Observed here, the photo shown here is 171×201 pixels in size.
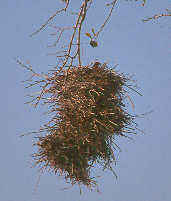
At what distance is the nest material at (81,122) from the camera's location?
1430mm

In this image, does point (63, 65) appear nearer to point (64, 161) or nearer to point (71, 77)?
point (71, 77)

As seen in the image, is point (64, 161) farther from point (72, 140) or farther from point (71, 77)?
point (71, 77)

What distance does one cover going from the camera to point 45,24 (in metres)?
1.54

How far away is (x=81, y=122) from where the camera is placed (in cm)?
145

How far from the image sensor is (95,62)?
5.42 ft

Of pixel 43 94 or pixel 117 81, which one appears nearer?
pixel 43 94

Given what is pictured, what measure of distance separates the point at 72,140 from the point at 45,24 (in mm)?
445

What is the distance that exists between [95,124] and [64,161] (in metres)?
0.17

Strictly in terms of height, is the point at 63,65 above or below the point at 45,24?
below

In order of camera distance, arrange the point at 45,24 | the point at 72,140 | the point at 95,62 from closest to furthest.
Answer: the point at 72,140
the point at 45,24
the point at 95,62

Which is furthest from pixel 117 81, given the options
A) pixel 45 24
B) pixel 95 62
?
pixel 45 24

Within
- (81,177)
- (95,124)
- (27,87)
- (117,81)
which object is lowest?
(81,177)

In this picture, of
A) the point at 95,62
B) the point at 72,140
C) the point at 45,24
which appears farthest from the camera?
the point at 95,62

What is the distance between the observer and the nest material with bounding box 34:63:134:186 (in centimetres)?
143
